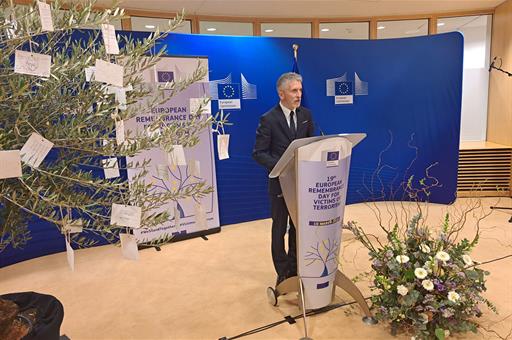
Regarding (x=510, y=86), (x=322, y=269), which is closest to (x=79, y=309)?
(x=322, y=269)

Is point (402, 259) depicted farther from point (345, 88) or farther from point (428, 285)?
point (345, 88)

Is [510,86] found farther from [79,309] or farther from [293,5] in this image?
[79,309]

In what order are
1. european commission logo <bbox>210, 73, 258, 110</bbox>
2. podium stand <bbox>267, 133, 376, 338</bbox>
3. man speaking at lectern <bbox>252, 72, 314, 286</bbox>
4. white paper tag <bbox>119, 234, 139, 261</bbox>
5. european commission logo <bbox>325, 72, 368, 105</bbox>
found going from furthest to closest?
european commission logo <bbox>325, 72, 368, 105</bbox>
european commission logo <bbox>210, 73, 258, 110</bbox>
man speaking at lectern <bbox>252, 72, 314, 286</bbox>
podium stand <bbox>267, 133, 376, 338</bbox>
white paper tag <bbox>119, 234, 139, 261</bbox>

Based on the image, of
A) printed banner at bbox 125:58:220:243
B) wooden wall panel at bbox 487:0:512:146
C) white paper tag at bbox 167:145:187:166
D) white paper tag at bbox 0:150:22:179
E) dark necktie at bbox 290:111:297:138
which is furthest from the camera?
wooden wall panel at bbox 487:0:512:146

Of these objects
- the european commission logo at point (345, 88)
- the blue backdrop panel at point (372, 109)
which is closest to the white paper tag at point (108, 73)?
the blue backdrop panel at point (372, 109)

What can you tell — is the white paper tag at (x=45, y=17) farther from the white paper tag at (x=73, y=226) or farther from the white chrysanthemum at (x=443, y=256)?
the white chrysanthemum at (x=443, y=256)

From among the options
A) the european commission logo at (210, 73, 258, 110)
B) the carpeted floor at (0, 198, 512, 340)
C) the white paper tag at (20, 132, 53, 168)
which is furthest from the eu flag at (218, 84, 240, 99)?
the white paper tag at (20, 132, 53, 168)

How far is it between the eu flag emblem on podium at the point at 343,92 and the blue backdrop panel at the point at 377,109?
0.25ft

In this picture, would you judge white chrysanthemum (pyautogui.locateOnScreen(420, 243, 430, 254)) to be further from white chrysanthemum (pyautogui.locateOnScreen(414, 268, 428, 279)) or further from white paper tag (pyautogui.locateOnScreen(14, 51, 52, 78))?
white paper tag (pyautogui.locateOnScreen(14, 51, 52, 78))

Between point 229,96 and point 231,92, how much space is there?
55mm

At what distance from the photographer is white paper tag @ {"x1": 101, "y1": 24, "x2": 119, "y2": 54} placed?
53.9 inches

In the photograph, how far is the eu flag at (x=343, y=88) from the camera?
539 cm

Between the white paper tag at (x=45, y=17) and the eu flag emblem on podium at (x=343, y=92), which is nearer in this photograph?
the white paper tag at (x=45, y=17)

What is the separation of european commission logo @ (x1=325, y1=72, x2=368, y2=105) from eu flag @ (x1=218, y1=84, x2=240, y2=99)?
1328mm
